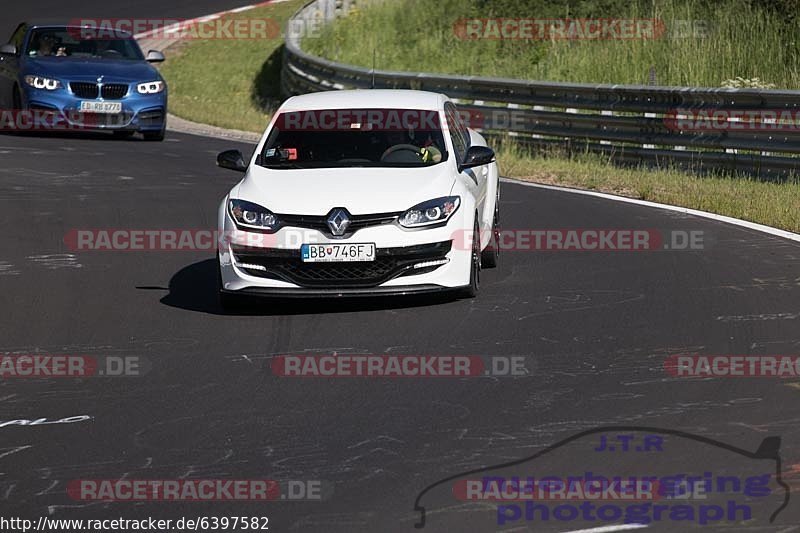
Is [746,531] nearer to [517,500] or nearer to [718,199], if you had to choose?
[517,500]

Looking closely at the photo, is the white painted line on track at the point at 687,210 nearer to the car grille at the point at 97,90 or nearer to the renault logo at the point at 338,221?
the renault logo at the point at 338,221

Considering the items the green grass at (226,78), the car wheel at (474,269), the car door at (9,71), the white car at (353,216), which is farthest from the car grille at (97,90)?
the car wheel at (474,269)

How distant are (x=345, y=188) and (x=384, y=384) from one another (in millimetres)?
2523

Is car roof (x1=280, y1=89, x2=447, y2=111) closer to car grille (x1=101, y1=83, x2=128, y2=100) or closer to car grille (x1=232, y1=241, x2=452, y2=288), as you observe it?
car grille (x1=232, y1=241, x2=452, y2=288)

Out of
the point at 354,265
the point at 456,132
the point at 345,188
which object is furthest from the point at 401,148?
the point at 354,265

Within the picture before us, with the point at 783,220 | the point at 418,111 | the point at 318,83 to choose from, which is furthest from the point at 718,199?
the point at 318,83

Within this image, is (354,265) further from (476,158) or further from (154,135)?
(154,135)

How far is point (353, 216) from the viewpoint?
1021cm

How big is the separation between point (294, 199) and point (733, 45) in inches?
637

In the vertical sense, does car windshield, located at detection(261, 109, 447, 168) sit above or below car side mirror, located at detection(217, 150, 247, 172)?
above

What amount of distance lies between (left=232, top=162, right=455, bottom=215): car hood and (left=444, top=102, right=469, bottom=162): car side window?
1.68ft

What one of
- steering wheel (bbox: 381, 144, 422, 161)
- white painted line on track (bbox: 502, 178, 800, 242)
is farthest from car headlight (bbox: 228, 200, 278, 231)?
white painted line on track (bbox: 502, 178, 800, 242)

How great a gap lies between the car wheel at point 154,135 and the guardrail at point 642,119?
3.21 metres

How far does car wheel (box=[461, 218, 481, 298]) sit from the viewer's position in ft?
34.7
